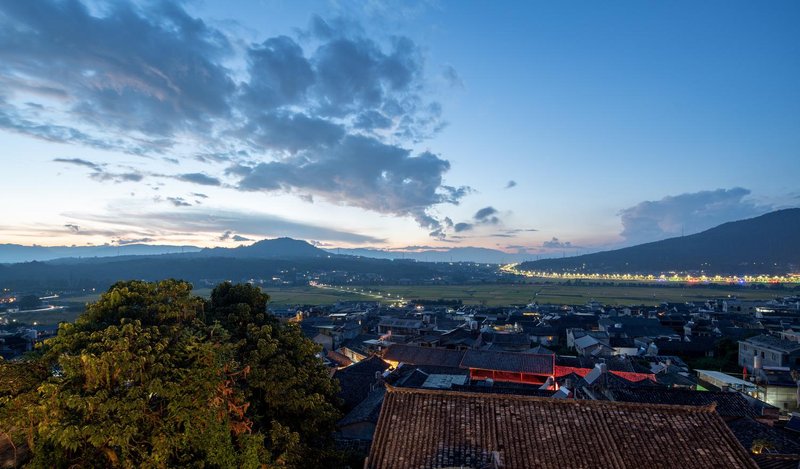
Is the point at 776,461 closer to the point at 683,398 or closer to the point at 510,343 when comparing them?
the point at 683,398

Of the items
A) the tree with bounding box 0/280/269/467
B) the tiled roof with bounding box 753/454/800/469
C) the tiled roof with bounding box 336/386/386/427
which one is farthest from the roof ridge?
the tiled roof with bounding box 336/386/386/427

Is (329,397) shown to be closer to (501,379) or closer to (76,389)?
(76,389)

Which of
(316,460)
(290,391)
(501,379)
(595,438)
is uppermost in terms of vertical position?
(290,391)

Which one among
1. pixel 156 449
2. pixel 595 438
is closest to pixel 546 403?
pixel 595 438

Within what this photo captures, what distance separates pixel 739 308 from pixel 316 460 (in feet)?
283

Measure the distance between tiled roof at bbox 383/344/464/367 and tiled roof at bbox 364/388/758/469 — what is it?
21801mm

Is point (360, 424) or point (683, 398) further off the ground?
point (683, 398)

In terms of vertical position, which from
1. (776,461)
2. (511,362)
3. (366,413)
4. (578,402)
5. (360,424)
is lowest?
(360,424)

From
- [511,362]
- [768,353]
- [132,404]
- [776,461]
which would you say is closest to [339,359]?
[511,362]

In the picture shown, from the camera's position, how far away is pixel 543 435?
10734 millimetres

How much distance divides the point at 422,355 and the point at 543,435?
25.1 metres

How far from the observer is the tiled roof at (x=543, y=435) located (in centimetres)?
1004

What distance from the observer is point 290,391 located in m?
11.5

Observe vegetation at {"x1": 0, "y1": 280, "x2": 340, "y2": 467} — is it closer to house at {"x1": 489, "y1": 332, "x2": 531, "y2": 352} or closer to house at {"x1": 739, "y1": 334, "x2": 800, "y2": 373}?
house at {"x1": 489, "y1": 332, "x2": 531, "y2": 352}
